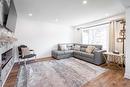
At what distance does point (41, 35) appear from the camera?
207 inches

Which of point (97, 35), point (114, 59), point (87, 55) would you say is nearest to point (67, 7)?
point (87, 55)

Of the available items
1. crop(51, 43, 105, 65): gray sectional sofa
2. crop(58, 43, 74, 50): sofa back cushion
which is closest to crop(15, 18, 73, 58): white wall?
crop(58, 43, 74, 50): sofa back cushion

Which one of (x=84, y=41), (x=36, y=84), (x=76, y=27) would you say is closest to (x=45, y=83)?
(x=36, y=84)

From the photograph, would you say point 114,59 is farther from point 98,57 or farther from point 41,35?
point 41,35

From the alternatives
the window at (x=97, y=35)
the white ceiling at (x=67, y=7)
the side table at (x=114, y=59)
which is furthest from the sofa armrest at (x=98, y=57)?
the white ceiling at (x=67, y=7)

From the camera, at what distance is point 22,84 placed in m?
2.26

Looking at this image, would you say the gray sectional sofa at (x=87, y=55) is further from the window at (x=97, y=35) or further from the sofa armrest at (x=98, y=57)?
the window at (x=97, y=35)

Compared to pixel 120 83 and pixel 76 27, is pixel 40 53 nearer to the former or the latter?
pixel 76 27

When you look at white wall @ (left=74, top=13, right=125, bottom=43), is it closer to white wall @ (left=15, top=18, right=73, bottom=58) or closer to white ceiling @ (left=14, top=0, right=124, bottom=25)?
white ceiling @ (left=14, top=0, right=124, bottom=25)

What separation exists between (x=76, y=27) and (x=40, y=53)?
3314mm

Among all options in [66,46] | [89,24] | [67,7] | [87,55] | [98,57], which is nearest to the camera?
[67,7]

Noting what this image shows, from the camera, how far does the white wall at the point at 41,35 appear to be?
463 centimetres

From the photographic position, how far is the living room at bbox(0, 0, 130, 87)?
8.10 feet

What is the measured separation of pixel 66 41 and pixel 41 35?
1994 millimetres
